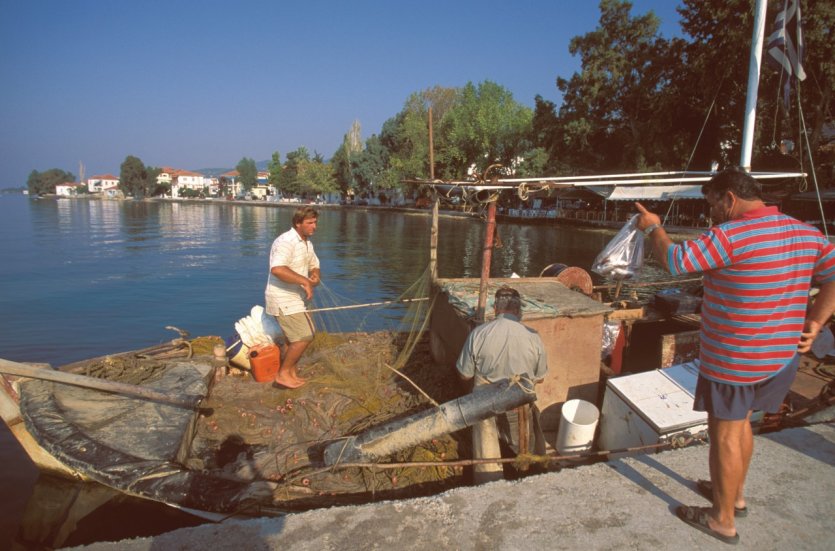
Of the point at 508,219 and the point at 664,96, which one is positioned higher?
the point at 664,96

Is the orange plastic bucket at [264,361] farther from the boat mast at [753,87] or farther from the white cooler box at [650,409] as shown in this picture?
the boat mast at [753,87]

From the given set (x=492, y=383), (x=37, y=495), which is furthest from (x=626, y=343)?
(x=37, y=495)

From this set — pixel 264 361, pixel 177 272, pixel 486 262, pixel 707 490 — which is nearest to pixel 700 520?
pixel 707 490

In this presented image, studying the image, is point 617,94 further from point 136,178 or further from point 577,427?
point 136,178

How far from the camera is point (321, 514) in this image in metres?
2.84

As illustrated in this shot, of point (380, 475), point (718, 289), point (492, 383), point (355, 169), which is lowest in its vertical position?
point (380, 475)

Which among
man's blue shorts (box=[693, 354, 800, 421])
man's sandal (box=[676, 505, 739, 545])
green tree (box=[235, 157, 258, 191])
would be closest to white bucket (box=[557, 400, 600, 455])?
man's sandal (box=[676, 505, 739, 545])

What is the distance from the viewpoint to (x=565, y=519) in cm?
280

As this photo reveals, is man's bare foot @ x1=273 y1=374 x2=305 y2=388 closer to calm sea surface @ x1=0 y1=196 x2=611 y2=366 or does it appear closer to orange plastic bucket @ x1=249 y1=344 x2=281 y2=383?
orange plastic bucket @ x1=249 y1=344 x2=281 y2=383

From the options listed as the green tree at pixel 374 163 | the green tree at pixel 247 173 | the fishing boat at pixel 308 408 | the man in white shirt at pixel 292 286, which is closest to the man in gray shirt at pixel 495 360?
the fishing boat at pixel 308 408

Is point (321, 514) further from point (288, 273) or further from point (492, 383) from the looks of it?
point (288, 273)

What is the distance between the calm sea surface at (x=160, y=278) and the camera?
1178 cm

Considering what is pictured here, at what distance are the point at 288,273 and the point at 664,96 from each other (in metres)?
38.2

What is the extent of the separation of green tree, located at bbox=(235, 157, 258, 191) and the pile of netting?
142m
